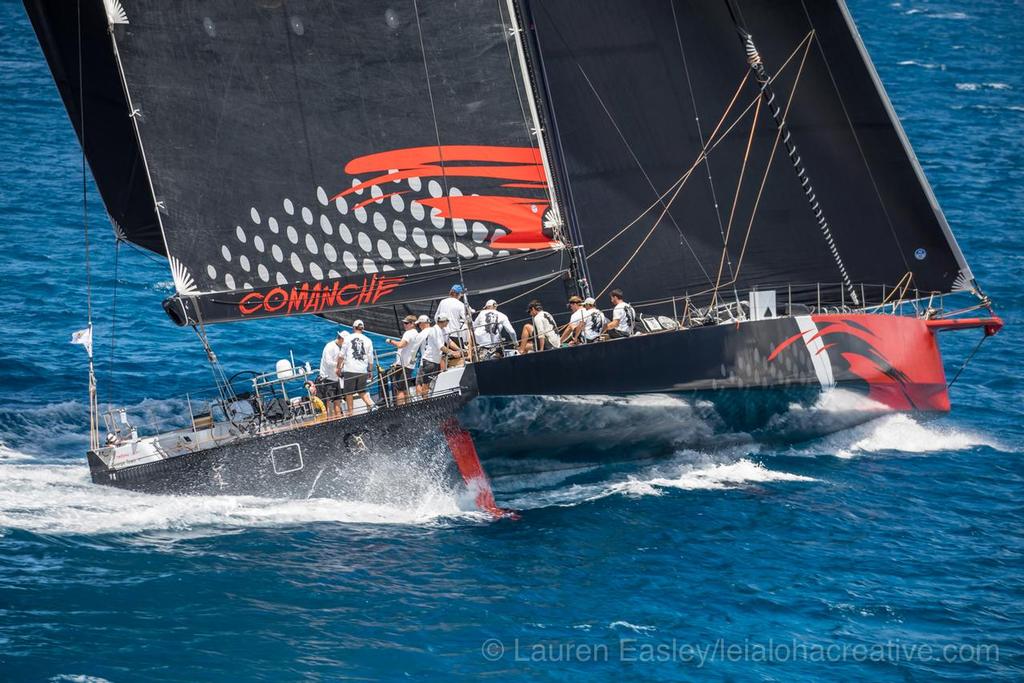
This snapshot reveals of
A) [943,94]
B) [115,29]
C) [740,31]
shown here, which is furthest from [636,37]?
[943,94]

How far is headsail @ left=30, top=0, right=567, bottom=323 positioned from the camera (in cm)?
1883

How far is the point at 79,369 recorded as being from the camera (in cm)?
2675

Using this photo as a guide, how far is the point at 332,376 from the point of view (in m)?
20.1

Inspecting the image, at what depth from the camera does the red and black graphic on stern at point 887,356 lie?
843 inches

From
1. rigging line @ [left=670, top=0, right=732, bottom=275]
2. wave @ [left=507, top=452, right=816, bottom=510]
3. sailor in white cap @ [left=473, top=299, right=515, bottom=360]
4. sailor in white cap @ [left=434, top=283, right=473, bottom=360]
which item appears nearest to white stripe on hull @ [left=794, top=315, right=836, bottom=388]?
wave @ [left=507, top=452, right=816, bottom=510]

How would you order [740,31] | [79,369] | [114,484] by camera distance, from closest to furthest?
[114,484] < [740,31] < [79,369]

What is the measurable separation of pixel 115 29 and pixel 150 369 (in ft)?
36.4

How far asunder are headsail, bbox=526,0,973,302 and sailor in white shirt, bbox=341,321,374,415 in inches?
233

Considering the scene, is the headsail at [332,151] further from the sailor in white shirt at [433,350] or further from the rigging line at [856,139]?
the rigging line at [856,139]

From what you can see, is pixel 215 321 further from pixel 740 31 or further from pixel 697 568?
pixel 740 31

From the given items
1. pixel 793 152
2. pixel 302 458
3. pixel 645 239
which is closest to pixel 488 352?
pixel 302 458

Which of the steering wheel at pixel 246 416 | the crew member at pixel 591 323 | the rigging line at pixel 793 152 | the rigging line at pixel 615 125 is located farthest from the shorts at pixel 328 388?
the rigging line at pixel 793 152

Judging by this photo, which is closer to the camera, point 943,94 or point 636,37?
point 636,37

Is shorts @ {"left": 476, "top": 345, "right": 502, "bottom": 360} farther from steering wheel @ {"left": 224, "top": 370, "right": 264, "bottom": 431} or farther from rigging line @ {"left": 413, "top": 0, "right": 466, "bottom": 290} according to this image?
steering wheel @ {"left": 224, "top": 370, "right": 264, "bottom": 431}
